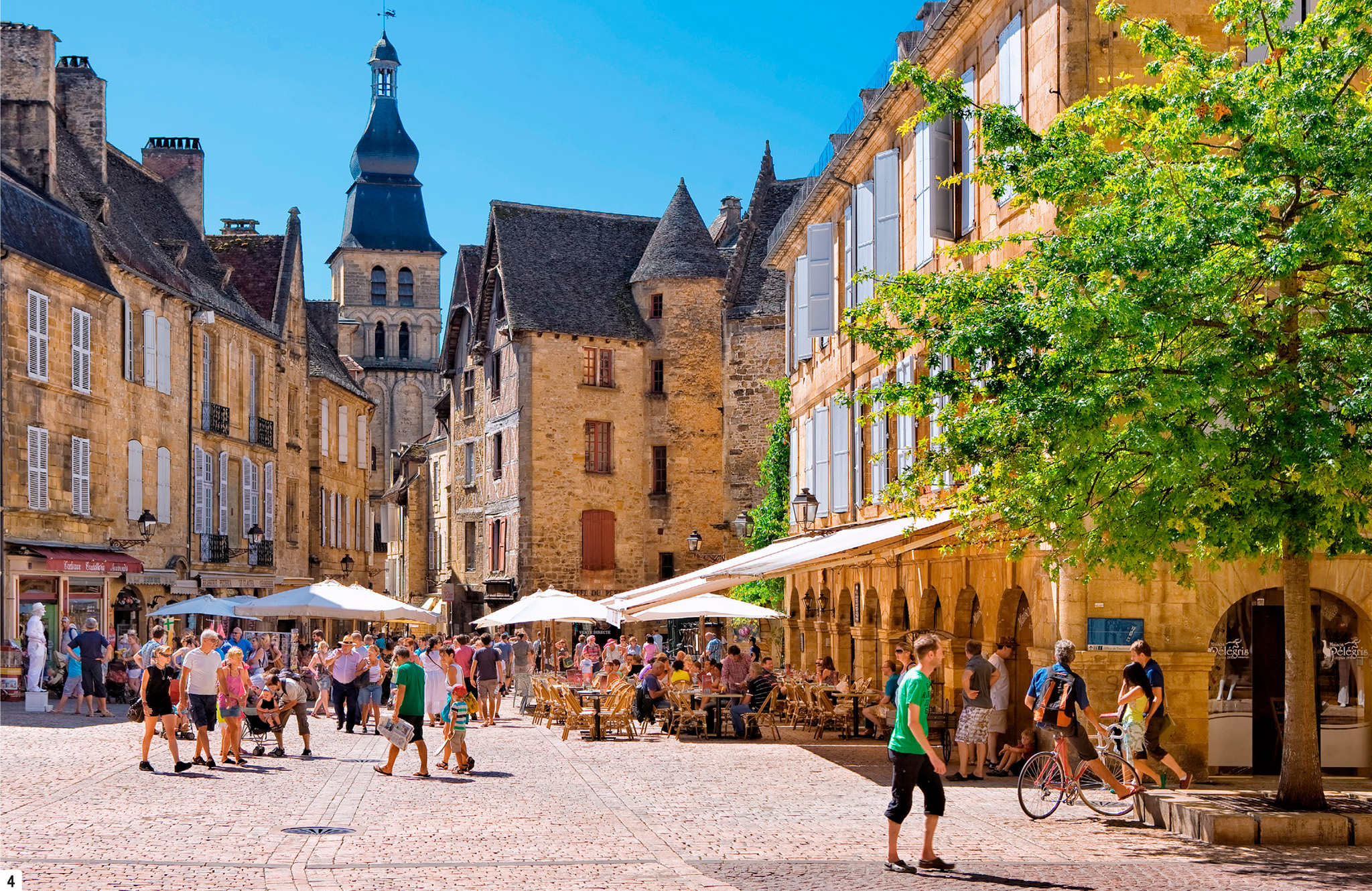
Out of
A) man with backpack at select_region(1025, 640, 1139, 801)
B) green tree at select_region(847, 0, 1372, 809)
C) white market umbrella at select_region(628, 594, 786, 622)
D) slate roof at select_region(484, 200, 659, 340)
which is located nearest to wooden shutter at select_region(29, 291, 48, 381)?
white market umbrella at select_region(628, 594, 786, 622)

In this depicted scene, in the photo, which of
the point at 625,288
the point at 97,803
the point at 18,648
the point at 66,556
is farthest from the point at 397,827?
the point at 625,288

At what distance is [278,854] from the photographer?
35.0 feet

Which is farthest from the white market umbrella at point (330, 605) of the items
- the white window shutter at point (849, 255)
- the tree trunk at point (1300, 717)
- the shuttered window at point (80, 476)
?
the tree trunk at point (1300, 717)

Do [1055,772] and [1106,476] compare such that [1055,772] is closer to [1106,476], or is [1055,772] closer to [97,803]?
[1106,476]

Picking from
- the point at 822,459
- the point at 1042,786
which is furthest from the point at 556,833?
the point at 822,459

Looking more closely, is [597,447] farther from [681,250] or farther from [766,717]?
[766,717]

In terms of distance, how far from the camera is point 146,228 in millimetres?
40219

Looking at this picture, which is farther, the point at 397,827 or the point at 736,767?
the point at 736,767

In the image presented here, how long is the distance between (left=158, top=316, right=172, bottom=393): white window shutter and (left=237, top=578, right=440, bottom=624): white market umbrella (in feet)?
30.1

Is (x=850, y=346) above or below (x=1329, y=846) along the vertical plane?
above

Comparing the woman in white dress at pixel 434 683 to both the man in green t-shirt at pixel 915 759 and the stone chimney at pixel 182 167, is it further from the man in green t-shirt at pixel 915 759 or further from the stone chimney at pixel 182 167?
the stone chimney at pixel 182 167

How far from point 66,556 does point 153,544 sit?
6001 mm

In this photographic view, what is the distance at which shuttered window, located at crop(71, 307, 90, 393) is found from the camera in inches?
1184

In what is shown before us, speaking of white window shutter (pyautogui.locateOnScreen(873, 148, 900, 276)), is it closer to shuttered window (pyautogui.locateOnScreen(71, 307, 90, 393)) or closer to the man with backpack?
the man with backpack
